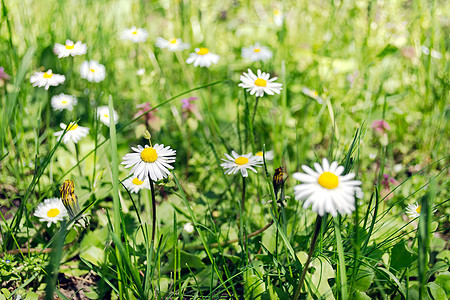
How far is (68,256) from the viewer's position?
1430 millimetres

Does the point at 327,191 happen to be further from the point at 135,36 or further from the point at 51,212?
the point at 135,36

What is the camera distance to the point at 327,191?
2.71 feet

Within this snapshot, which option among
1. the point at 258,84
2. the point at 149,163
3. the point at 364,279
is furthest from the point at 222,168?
the point at 364,279

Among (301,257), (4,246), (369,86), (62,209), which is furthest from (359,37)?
(4,246)

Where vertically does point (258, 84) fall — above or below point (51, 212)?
above

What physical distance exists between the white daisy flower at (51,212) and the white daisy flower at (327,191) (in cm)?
94

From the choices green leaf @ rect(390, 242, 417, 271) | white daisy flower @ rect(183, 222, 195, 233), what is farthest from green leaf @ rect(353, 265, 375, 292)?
white daisy flower @ rect(183, 222, 195, 233)

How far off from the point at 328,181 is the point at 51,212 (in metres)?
1.03

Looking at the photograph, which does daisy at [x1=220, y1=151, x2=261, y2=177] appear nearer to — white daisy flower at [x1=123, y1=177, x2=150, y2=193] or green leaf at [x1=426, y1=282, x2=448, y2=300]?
white daisy flower at [x1=123, y1=177, x2=150, y2=193]

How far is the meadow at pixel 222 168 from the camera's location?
1115mm

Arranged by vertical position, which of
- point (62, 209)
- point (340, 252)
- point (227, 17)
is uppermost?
point (227, 17)

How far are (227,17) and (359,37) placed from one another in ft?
4.19

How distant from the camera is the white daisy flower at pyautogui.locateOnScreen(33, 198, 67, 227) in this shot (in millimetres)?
1356

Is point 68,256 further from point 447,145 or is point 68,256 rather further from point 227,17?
point 227,17
